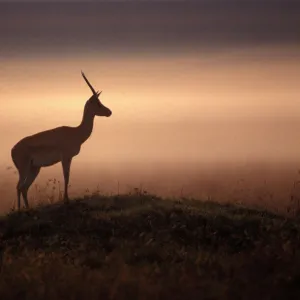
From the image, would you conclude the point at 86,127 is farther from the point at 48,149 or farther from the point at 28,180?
the point at 28,180

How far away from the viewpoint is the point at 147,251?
6.87 metres

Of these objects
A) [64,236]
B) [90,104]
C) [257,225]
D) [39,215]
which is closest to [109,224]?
[64,236]

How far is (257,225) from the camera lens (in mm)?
8500

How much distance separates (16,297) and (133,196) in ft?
16.5

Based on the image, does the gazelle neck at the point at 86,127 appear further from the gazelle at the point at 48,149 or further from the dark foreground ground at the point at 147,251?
the dark foreground ground at the point at 147,251

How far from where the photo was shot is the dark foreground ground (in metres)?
5.36

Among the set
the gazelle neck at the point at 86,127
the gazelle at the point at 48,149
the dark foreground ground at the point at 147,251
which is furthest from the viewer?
the gazelle neck at the point at 86,127

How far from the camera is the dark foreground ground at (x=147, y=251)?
536 cm

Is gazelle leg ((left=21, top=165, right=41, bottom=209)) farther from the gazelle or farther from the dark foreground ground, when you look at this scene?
the dark foreground ground

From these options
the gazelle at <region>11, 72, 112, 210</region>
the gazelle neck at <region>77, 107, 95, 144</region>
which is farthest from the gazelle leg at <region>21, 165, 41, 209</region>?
the gazelle neck at <region>77, 107, 95, 144</region>

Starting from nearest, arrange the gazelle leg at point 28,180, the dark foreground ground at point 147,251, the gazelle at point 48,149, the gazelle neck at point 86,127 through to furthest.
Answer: the dark foreground ground at point 147,251, the gazelle at point 48,149, the gazelle neck at point 86,127, the gazelle leg at point 28,180

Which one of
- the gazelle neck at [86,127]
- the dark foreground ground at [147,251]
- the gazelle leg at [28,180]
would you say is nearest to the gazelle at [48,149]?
the gazelle neck at [86,127]

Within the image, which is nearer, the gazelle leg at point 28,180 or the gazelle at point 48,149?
the gazelle at point 48,149

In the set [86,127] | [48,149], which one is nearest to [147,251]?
[48,149]
